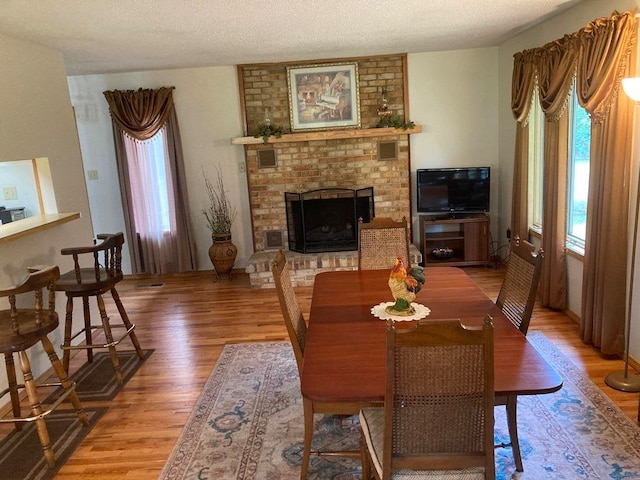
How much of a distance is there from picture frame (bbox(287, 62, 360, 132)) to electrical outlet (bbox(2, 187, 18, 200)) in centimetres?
287

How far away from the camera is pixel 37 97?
3.66 m

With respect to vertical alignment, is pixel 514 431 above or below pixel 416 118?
below

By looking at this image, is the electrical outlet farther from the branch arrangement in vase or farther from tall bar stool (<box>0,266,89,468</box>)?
the branch arrangement in vase

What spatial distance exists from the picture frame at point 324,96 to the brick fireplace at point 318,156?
0.08m

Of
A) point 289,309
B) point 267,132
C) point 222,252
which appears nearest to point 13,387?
point 289,309

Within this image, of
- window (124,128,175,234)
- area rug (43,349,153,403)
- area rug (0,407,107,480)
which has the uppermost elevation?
window (124,128,175,234)

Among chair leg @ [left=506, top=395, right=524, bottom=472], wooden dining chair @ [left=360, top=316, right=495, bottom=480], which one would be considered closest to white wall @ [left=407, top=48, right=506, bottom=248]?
chair leg @ [left=506, top=395, right=524, bottom=472]

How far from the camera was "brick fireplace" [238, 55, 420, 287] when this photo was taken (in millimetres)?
5520

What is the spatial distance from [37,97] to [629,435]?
4.31 m

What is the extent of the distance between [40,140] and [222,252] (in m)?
2.37

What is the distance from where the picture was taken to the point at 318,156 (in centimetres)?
568

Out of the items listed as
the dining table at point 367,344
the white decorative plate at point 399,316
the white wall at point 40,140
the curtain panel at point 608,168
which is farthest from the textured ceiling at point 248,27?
the white decorative plate at point 399,316

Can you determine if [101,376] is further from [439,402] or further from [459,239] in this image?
[459,239]

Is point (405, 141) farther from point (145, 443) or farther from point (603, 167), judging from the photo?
point (145, 443)
